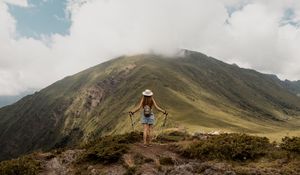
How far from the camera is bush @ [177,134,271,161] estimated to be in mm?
27297

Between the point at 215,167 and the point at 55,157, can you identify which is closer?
the point at 215,167

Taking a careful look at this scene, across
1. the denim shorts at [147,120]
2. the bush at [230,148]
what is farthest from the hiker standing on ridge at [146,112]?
the bush at [230,148]

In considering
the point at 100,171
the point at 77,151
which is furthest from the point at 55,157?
the point at 100,171

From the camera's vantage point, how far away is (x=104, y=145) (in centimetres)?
3050

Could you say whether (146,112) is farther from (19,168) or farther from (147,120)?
(19,168)

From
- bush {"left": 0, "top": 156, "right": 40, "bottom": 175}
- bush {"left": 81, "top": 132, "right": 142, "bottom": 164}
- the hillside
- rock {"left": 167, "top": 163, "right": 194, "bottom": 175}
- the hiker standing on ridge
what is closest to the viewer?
rock {"left": 167, "top": 163, "right": 194, "bottom": 175}

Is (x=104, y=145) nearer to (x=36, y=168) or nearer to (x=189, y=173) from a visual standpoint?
(x=36, y=168)

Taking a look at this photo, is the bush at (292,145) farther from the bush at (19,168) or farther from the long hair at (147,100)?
the bush at (19,168)

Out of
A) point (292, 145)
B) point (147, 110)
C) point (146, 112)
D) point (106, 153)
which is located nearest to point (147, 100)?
point (147, 110)

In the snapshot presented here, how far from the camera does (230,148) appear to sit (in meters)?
27.7

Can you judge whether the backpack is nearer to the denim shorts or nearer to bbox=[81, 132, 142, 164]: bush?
the denim shorts

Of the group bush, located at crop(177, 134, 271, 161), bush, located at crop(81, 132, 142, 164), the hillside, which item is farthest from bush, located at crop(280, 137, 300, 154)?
bush, located at crop(81, 132, 142, 164)

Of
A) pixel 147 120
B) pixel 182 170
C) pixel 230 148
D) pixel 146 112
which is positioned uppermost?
pixel 146 112

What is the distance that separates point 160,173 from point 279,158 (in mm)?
7683
